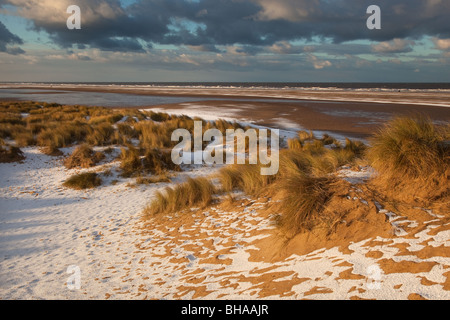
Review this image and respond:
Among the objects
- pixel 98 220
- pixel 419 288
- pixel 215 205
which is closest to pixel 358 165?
pixel 215 205

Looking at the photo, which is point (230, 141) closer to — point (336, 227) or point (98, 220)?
point (98, 220)

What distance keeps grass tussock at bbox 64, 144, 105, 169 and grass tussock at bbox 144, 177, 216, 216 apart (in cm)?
457

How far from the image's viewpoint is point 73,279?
5.00 m

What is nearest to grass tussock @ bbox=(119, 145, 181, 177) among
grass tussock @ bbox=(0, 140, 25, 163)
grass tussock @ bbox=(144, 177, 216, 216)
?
grass tussock @ bbox=(144, 177, 216, 216)

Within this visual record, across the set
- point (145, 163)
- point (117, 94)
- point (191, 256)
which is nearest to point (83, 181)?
point (145, 163)

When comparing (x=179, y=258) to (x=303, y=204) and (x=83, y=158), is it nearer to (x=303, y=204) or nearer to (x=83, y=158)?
(x=303, y=204)

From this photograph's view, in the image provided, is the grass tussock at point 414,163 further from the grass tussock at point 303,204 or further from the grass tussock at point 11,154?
the grass tussock at point 11,154

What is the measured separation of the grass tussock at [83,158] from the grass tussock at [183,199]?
457cm

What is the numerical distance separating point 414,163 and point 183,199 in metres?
4.91

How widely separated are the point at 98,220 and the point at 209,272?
382 cm

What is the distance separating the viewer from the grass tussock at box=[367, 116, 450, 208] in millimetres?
5120

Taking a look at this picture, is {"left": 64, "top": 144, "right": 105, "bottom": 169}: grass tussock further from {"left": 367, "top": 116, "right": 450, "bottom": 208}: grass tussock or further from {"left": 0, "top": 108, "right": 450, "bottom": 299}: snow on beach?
{"left": 367, "top": 116, "right": 450, "bottom": 208}: grass tussock

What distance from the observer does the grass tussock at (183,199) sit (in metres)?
7.51
